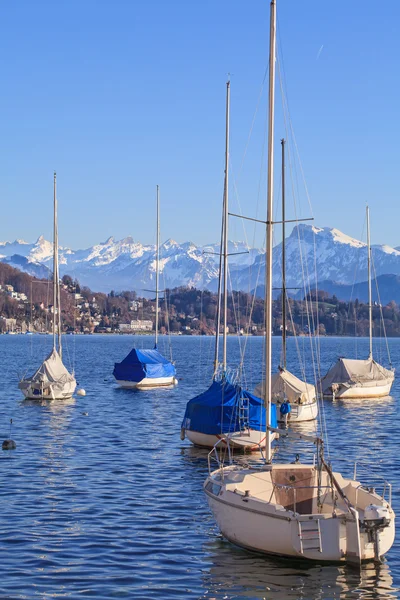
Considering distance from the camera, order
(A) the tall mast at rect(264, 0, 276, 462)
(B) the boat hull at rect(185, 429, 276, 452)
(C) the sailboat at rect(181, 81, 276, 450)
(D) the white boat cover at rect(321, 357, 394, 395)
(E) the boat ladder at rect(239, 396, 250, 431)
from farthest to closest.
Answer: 1. (D) the white boat cover at rect(321, 357, 394, 395)
2. (C) the sailboat at rect(181, 81, 276, 450)
3. (E) the boat ladder at rect(239, 396, 250, 431)
4. (B) the boat hull at rect(185, 429, 276, 452)
5. (A) the tall mast at rect(264, 0, 276, 462)

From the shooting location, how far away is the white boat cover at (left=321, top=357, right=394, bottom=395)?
68.1 metres

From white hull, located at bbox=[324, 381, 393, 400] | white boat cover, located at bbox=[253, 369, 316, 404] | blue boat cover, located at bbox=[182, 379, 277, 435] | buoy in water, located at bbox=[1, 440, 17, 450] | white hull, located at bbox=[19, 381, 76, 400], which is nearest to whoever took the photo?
blue boat cover, located at bbox=[182, 379, 277, 435]

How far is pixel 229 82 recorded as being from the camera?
48.8 metres

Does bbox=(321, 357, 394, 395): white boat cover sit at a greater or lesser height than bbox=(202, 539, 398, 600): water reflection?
greater

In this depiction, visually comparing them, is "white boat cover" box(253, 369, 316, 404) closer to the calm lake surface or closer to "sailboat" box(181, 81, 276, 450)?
the calm lake surface

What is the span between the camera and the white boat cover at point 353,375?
2680 inches

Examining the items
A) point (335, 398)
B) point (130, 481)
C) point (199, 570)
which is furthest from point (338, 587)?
point (335, 398)

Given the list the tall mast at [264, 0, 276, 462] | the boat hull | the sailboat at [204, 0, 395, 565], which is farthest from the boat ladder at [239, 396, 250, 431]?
the tall mast at [264, 0, 276, 462]

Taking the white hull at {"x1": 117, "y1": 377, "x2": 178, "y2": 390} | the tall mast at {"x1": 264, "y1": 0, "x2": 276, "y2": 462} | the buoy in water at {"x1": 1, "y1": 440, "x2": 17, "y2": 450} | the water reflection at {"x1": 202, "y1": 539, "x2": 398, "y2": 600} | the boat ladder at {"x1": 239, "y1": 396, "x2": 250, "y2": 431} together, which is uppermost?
the tall mast at {"x1": 264, "y1": 0, "x2": 276, "y2": 462}

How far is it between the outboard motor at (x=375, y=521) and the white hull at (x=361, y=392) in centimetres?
4568

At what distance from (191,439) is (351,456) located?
679 centimetres

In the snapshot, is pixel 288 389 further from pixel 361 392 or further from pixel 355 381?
pixel 361 392

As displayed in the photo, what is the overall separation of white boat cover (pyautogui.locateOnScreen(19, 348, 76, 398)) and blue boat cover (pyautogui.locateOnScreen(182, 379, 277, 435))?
24.1 m

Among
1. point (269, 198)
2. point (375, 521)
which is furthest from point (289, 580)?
point (269, 198)
